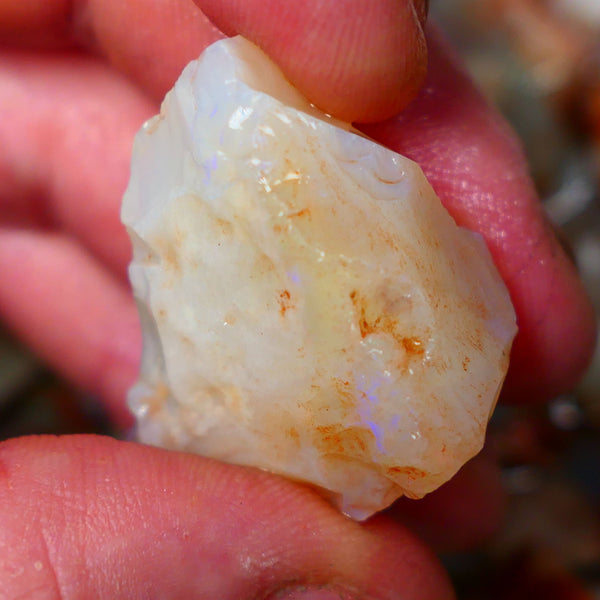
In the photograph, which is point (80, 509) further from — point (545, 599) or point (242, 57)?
point (545, 599)

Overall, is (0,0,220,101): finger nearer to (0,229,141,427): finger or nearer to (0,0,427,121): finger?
(0,0,427,121): finger

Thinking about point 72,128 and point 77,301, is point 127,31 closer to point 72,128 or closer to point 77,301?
point 72,128

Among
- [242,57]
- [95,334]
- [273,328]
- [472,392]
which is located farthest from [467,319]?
[95,334]

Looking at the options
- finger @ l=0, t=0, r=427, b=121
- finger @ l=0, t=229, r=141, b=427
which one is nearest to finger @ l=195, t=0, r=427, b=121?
finger @ l=0, t=0, r=427, b=121

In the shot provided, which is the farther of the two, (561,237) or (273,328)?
(561,237)

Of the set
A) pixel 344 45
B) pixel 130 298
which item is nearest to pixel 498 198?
pixel 344 45

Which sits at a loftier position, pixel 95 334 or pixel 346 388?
pixel 346 388
